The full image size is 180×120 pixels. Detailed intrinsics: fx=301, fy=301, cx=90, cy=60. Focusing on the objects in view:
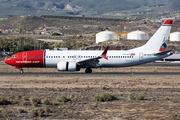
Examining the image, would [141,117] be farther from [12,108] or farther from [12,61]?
[12,61]

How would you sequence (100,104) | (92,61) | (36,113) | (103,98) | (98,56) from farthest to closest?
(98,56) < (92,61) < (103,98) < (100,104) < (36,113)

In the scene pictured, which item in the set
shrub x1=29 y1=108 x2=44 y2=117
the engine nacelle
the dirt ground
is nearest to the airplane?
the engine nacelle

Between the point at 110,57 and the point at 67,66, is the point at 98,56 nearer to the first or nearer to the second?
the point at 110,57

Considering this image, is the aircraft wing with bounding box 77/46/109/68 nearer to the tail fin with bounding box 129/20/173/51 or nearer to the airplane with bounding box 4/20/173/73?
the airplane with bounding box 4/20/173/73

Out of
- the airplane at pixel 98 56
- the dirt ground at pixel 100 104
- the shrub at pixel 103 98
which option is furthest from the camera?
the airplane at pixel 98 56

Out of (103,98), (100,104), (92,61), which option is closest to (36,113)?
(100,104)

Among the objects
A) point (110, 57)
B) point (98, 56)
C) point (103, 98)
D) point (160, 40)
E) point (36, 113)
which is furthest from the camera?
point (160, 40)

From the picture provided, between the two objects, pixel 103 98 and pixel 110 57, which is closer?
pixel 103 98

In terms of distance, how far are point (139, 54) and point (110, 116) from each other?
29.3 metres

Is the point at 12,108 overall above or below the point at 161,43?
below

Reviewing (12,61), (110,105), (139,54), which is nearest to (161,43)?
(139,54)

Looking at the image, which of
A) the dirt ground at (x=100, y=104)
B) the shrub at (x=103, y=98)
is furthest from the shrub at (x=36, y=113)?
the shrub at (x=103, y=98)

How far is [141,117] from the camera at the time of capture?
1912cm

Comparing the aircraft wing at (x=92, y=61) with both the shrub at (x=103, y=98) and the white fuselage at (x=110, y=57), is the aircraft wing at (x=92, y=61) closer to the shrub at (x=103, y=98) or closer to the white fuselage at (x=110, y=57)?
the white fuselage at (x=110, y=57)
